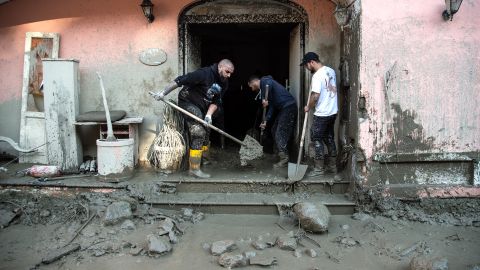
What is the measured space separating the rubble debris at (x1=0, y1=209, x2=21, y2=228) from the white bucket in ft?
3.92

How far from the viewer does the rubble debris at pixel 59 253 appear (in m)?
4.22

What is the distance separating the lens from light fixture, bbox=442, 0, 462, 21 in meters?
5.03

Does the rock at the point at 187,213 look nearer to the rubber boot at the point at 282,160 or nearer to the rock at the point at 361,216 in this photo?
the rubber boot at the point at 282,160

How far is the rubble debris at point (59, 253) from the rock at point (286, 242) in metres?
2.22

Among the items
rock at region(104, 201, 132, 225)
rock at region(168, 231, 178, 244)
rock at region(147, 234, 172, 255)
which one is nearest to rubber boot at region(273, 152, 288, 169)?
rock at region(168, 231, 178, 244)

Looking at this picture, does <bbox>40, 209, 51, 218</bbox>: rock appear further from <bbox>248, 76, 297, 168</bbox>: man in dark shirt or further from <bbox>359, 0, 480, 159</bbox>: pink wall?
<bbox>359, 0, 480, 159</bbox>: pink wall

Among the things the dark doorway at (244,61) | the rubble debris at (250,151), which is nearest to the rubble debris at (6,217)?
the rubble debris at (250,151)

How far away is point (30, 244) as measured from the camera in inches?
182

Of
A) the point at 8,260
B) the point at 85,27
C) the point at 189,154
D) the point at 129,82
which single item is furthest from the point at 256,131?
the point at 8,260

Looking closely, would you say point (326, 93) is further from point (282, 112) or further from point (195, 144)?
point (195, 144)

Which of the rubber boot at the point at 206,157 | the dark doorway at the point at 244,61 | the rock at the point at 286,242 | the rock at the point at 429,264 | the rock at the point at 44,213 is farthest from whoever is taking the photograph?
the dark doorway at the point at 244,61

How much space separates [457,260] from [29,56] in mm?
6855

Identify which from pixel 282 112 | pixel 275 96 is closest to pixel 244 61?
pixel 275 96

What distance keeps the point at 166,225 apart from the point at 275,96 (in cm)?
297
